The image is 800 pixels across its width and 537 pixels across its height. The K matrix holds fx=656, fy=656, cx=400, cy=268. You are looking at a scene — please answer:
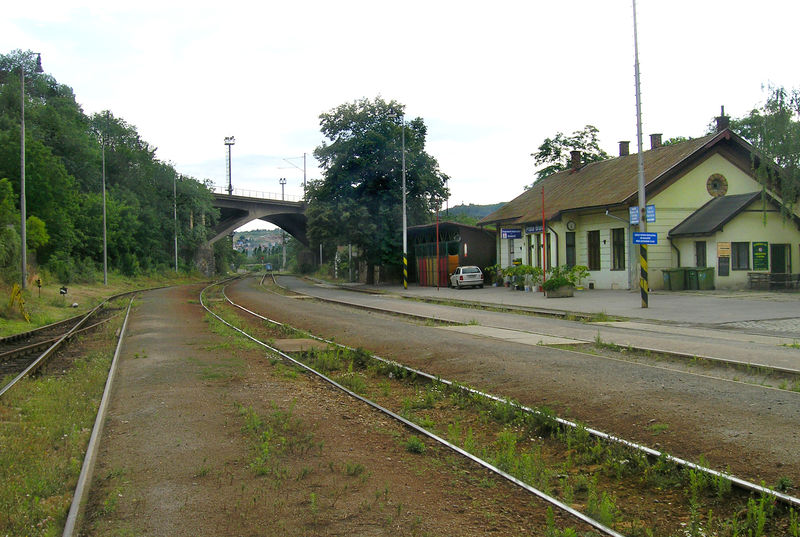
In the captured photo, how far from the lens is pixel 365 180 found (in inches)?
1949

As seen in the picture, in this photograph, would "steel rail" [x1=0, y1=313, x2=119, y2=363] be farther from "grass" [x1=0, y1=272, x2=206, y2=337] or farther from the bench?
the bench

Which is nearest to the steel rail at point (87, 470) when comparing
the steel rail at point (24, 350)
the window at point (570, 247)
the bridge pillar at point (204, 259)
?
the steel rail at point (24, 350)

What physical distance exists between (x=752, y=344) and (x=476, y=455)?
937cm

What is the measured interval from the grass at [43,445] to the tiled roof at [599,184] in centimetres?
2616

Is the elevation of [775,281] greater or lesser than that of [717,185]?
lesser

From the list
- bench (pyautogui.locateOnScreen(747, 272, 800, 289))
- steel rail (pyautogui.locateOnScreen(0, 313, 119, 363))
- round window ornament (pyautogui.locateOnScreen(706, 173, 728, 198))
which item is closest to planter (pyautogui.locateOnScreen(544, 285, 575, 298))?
bench (pyautogui.locateOnScreen(747, 272, 800, 289))

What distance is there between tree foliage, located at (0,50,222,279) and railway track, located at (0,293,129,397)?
31.2 feet

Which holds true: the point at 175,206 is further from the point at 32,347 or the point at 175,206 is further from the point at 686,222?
the point at 32,347

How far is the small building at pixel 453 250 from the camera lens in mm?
44062

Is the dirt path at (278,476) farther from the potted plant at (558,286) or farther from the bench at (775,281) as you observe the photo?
the bench at (775,281)

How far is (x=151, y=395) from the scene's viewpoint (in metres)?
9.59

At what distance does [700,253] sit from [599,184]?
7.66 m

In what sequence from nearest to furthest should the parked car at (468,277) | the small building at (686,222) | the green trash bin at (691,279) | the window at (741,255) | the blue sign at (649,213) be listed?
the blue sign at (649,213), the green trash bin at (691,279), the small building at (686,222), the window at (741,255), the parked car at (468,277)

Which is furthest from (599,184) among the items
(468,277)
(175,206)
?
(175,206)
